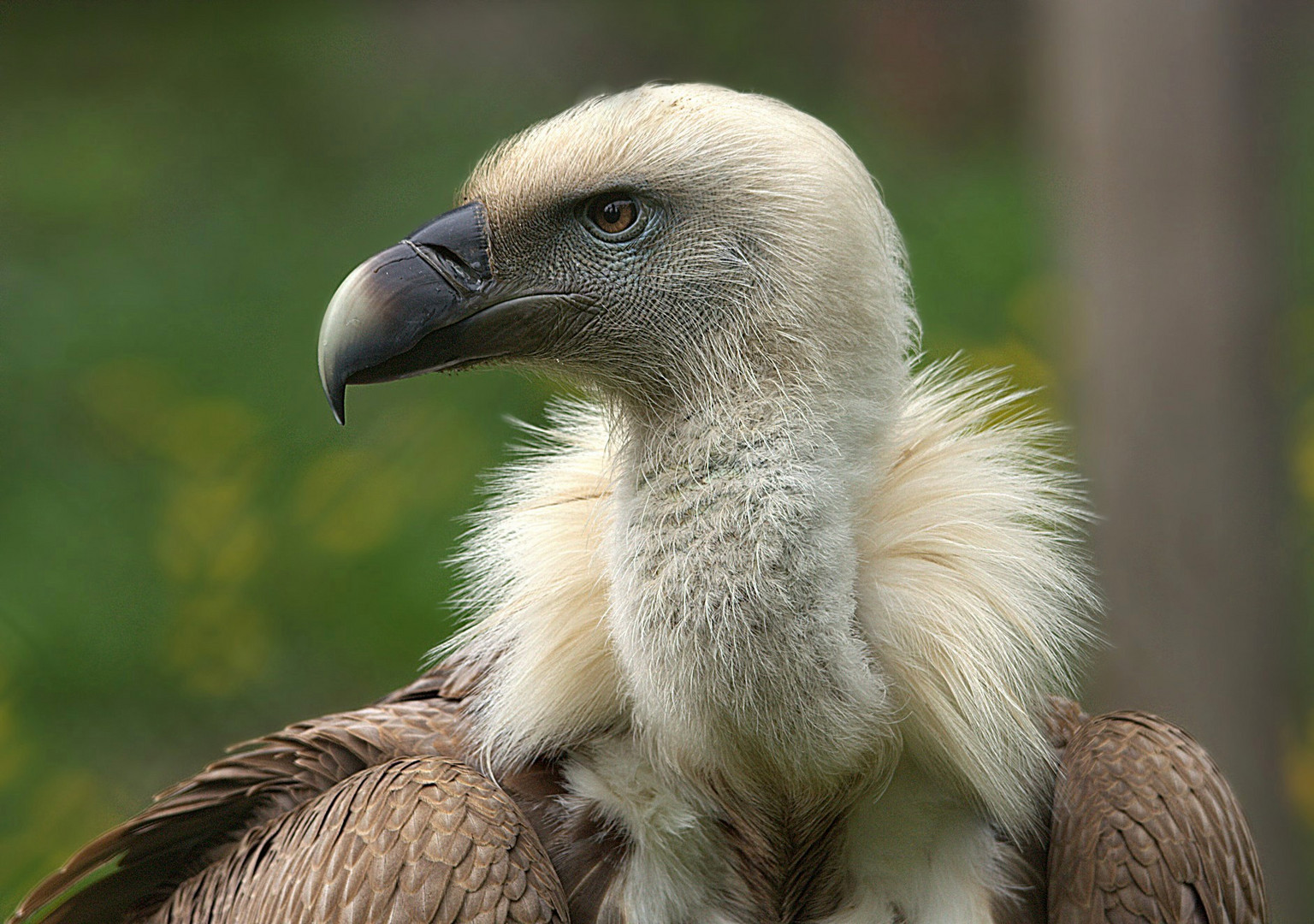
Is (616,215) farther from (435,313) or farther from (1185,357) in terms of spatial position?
(1185,357)

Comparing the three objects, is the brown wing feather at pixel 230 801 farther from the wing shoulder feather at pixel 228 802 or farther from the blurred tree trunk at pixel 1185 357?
the blurred tree trunk at pixel 1185 357

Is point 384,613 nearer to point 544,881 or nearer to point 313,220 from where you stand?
point 313,220

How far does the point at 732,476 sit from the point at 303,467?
5283 mm

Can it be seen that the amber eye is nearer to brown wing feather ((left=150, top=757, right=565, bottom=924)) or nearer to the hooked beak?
the hooked beak

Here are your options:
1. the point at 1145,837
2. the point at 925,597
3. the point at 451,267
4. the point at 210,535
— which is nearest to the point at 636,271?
the point at 451,267

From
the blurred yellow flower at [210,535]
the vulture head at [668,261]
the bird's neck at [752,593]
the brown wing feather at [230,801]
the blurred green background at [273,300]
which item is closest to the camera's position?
the bird's neck at [752,593]

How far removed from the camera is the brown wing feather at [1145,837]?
8.73 feet

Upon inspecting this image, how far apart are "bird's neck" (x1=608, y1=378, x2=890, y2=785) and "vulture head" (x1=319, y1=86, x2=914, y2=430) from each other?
0.10 meters

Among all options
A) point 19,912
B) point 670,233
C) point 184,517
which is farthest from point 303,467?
point 670,233

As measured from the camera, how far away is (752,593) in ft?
8.03

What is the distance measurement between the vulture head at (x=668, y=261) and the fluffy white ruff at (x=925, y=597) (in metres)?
0.22

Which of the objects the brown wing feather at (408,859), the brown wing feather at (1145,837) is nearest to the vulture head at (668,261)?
the brown wing feather at (408,859)

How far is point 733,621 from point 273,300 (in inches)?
268

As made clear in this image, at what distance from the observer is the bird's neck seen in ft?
8.05
